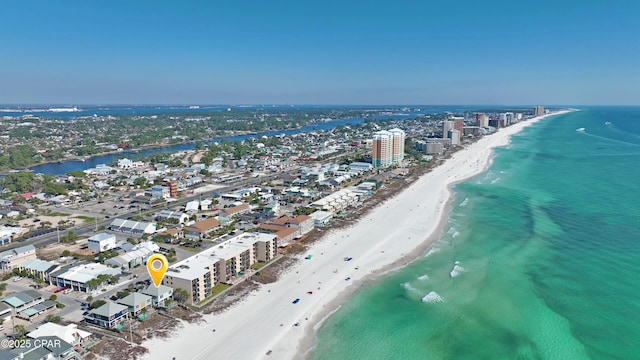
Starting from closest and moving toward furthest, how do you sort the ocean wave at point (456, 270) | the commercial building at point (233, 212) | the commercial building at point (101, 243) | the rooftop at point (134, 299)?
the rooftop at point (134, 299) < the ocean wave at point (456, 270) < the commercial building at point (101, 243) < the commercial building at point (233, 212)

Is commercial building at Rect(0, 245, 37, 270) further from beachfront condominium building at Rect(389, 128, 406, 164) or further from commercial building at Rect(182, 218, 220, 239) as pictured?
beachfront condominium building at Rect(389, 128, 406, 164)

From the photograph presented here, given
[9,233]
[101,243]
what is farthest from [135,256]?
[9,233]

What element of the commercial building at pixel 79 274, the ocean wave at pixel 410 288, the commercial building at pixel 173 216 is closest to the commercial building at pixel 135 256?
the commercial building at pixel 79 274

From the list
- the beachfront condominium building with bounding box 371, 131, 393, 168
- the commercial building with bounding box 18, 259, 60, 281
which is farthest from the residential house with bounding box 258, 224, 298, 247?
the beachfront condominium building with bounding box 371, 131, 393, 168

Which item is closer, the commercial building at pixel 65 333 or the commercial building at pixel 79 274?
the commercial building at pixel 65 333

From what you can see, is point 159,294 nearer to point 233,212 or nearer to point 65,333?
point 65,333

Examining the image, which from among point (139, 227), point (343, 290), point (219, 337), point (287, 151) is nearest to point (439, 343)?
point (343, 290)

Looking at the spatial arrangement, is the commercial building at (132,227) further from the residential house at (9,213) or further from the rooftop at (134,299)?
the rooftop at (134,299)
